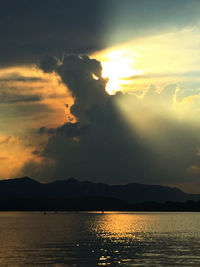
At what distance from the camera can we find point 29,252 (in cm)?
11475

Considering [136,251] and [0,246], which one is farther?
[0,246]

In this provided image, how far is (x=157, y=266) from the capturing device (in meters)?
88.3

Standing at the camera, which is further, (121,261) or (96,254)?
(96,254)

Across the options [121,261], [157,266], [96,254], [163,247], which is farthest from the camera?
[163,247]

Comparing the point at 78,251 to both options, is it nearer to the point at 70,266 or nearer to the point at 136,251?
the point at 136,251

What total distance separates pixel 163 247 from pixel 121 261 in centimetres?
3241

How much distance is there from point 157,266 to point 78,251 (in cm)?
3218

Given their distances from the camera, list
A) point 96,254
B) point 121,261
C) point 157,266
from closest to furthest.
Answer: point 157,266 → point 121,261 → point 96,254

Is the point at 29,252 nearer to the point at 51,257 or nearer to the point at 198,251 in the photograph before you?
the point at 51,257

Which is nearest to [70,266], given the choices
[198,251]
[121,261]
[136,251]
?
[121,261]

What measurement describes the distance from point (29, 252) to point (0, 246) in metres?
19.2

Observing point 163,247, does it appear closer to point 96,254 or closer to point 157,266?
point 96,254

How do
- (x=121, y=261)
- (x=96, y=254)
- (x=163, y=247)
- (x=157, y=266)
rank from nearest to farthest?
(x=157, y=266) < (x=121, y=261) < (x=96, y=254) < (x=163, y=247)

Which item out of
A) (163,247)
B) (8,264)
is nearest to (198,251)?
(163,247)
